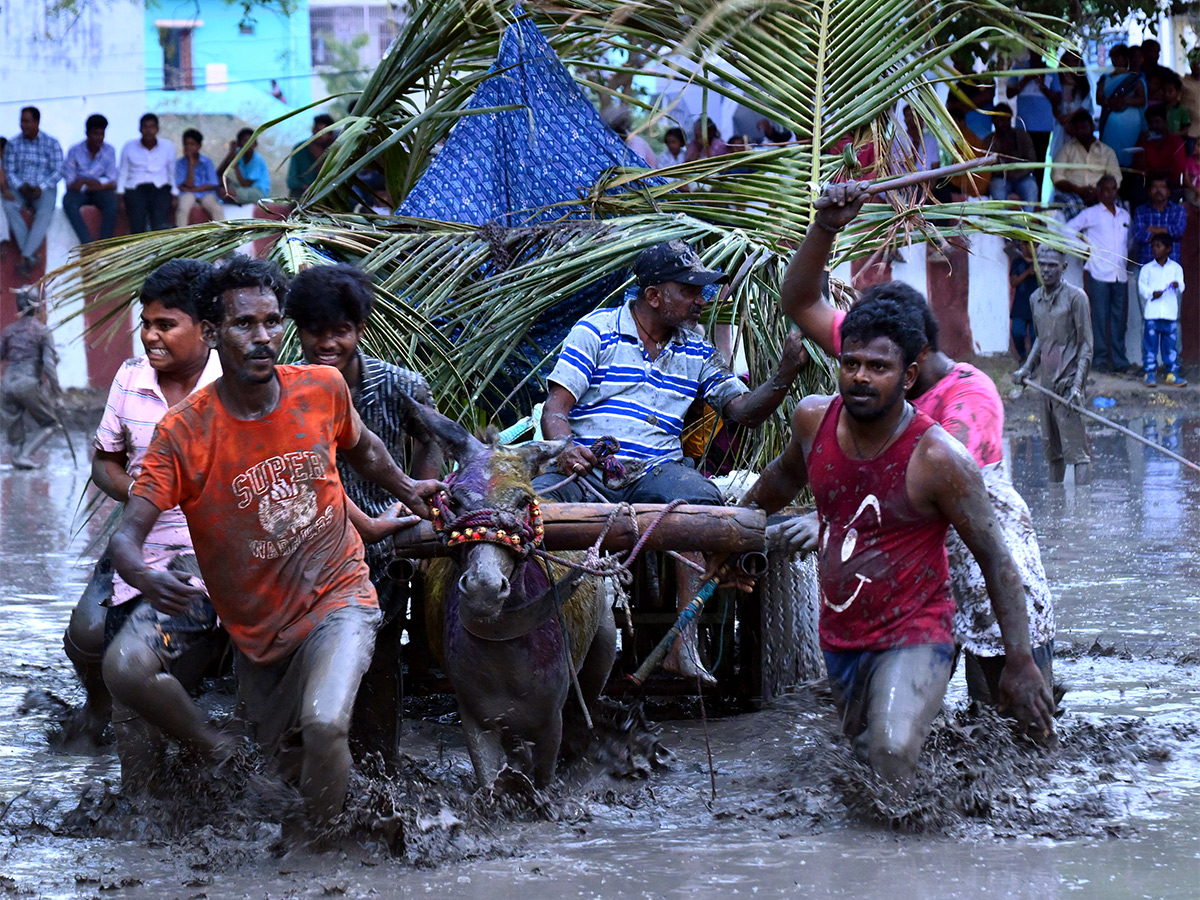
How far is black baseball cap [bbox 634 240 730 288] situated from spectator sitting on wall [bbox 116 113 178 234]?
1236 centimetres

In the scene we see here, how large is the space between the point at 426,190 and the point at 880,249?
225 centimetres

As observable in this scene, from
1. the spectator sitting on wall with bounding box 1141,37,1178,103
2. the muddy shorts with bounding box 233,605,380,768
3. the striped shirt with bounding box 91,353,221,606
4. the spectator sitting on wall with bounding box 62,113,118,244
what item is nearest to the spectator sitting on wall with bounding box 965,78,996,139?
the spectator sitting on wall with bounding box 1141,37,1178,103

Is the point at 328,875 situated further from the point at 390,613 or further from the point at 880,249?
the point at 880,249

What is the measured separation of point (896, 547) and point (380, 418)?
5.94 feet

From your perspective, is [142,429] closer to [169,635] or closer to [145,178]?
[169,635]

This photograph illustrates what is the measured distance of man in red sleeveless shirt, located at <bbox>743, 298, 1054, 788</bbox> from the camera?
15.3 feet

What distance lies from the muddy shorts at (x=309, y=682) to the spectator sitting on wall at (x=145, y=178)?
13836mm

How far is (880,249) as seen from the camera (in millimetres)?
6883

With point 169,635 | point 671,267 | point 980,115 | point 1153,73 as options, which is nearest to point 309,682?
point 169,635

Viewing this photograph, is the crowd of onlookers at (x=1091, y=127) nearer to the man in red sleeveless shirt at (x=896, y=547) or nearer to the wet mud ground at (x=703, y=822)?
the wet mud ground at (x=703, y=822)

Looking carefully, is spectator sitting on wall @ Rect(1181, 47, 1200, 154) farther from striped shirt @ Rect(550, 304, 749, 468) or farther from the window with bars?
the window with bars

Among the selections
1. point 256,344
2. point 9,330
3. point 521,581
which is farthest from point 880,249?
point 9,330

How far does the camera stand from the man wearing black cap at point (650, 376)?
6.38m

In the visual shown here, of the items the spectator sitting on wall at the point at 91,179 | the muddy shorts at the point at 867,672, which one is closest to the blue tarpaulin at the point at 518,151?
the muddy shorts at the point at 867,672
